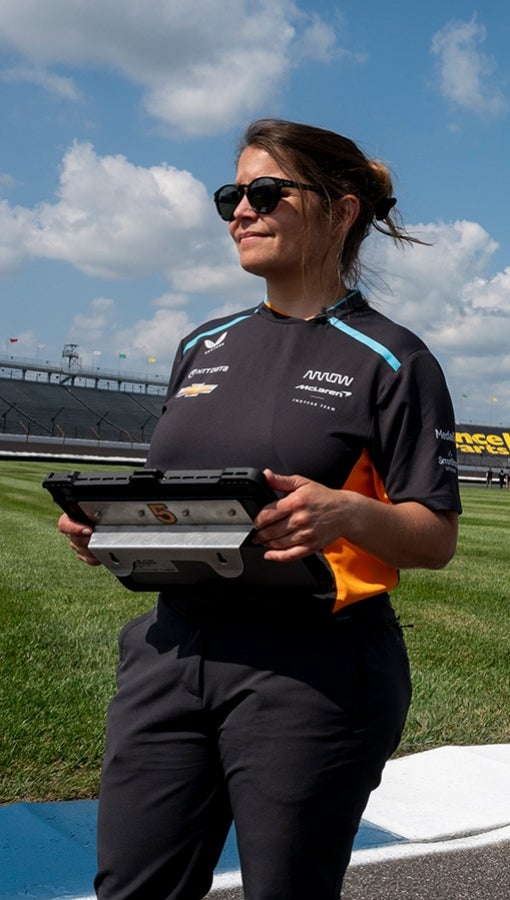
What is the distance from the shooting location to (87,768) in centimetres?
439

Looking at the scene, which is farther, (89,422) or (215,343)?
(89,422)

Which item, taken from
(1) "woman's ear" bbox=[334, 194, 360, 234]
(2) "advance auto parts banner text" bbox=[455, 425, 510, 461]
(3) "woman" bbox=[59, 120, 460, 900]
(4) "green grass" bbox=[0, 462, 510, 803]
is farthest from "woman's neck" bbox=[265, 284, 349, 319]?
(2) "advance auto parts banner text" bbox=[455, 425, 510, 461]

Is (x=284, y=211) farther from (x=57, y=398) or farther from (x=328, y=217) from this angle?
(x=57, y=398)

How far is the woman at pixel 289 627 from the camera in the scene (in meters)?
1.76

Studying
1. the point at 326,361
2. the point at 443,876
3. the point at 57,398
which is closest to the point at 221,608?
the point at 326,361

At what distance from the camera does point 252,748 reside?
5.84 feet

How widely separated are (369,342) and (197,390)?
382 mm

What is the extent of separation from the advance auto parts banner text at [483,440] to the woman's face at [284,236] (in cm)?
8193

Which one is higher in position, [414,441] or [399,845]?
[414,441]

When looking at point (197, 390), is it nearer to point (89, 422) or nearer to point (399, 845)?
point (399, 845)

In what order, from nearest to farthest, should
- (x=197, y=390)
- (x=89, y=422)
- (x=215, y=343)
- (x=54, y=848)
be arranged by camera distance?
(x=197, y=390) < (x=215, y=343) < (x=54, y=848) < (x=89, y=422)

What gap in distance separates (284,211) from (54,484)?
0.77 m

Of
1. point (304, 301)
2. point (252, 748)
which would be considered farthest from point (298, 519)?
point (304, 301)

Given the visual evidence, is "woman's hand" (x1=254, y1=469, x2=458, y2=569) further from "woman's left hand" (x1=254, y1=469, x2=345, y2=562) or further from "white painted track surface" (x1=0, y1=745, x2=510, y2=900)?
"white painted track surface" (x1=0, y1=745, x2=510, y2=900)
